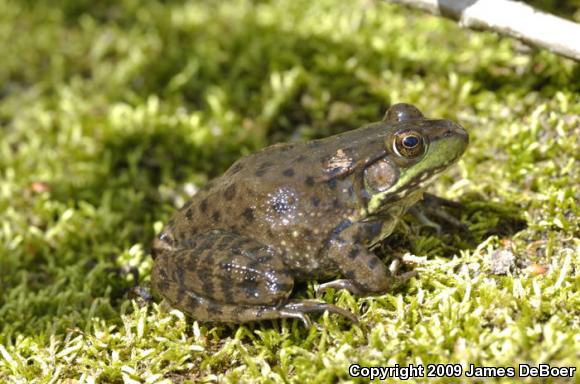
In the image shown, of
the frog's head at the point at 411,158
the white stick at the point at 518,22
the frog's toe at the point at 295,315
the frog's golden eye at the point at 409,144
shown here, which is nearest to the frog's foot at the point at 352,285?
the frog's toe at the point at 295,315

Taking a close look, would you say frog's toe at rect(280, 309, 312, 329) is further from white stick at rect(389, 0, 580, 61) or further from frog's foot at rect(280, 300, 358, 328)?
white stick at rect(389, 0, 580, 61)

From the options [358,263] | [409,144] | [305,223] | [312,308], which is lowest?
[312,308]

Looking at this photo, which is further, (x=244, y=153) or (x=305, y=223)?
(x=244, y=153)

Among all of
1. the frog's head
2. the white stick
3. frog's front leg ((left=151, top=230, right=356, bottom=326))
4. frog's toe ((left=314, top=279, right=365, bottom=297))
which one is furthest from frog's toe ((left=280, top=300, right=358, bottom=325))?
the white stick

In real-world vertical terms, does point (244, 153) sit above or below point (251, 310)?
below

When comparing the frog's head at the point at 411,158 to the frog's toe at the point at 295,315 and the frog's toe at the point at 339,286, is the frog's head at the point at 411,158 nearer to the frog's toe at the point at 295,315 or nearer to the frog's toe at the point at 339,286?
the frog's toe at the point at 339,286

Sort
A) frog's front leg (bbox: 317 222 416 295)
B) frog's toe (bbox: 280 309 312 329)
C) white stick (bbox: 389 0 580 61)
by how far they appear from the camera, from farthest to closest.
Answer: white stick (bbox: 389 0 580 61) < frog's front leg (bbox: 317 222 416 295) < frog's toe (bbox: 280 309 312 329)

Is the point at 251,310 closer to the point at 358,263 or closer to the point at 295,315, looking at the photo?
Answer: the point at 295,315

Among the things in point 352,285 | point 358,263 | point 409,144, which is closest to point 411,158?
point 409,144

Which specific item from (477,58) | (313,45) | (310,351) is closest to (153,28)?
(313,45)
